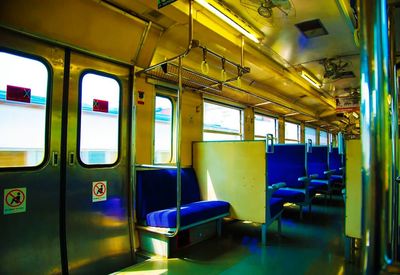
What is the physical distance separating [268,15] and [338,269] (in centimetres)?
263

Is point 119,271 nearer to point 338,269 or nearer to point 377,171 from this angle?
point 338,269

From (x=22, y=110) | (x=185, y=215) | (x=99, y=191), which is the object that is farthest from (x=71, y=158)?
(x=185, y=215)

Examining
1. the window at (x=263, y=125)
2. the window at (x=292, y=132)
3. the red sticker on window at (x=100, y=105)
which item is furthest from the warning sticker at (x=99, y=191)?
the window at (x=292, y=132)

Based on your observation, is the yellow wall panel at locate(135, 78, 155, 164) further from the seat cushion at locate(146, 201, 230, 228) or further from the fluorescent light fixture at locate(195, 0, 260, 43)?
the fluorescent light fixture at locate(195, 0, 260, 43)

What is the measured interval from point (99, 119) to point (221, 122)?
9.22 ft

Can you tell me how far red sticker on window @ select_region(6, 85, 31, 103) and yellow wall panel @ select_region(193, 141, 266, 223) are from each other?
7.76 feet

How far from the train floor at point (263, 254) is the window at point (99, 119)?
118cm

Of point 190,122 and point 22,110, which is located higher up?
point 190,122

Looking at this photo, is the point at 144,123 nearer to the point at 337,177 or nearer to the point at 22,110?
the point at 22,110

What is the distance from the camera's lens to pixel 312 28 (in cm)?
332

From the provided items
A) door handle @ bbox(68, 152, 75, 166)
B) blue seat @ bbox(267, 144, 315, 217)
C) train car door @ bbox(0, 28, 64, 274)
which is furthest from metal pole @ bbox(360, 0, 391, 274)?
blue seat @ bbox(267, 144, 315, 217)

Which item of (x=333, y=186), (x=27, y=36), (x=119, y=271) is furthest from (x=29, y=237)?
(x=333, y=186)

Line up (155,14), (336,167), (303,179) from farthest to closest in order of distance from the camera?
(336,167) < (303,179) < (155,14)

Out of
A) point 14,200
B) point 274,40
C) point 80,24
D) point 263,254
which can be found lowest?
point 263,254
